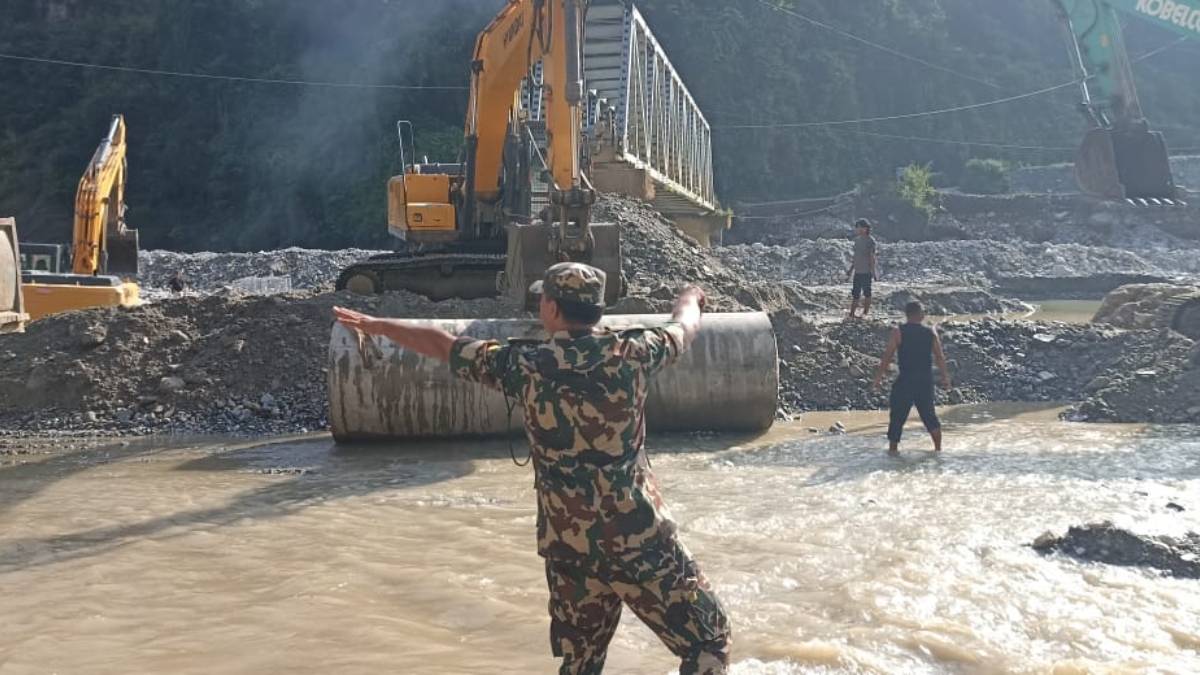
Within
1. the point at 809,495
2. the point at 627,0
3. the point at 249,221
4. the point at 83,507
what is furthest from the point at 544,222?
the point at 249,221

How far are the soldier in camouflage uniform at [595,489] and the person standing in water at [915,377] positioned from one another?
536 cm

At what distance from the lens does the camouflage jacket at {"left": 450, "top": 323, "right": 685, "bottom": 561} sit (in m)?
2.71

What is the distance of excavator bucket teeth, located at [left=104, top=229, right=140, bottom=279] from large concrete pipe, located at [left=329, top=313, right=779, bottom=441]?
10.5m

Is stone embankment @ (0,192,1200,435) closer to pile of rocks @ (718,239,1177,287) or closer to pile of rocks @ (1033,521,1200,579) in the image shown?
pile of rocks @ (1033,521,1200,579)

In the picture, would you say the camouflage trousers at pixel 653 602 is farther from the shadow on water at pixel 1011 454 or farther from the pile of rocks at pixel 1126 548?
the shadow on water at pixel 1011 454

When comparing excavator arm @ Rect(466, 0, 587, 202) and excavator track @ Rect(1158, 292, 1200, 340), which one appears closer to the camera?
excavator arm @ Rect(466, 0, 587, 202)

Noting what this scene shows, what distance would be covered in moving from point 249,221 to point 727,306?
3698cm

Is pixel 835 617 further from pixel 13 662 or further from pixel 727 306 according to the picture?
pixel 727 306

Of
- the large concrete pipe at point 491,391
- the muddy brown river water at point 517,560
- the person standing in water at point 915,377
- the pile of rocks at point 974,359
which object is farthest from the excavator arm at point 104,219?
the person standing in water at point 915,377

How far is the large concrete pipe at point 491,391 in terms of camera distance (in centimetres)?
789

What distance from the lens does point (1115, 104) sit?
1683 centimetres

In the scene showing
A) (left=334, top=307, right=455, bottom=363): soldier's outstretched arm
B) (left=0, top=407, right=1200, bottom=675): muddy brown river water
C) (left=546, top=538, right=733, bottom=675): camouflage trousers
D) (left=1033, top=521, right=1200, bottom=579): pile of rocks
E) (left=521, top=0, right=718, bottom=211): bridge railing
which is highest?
(left=521, top=0, right=718, bottom=211): bridge railing

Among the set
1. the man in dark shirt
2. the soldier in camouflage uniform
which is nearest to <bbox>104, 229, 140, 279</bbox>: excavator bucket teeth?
the man in dark shirt

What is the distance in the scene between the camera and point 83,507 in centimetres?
624
